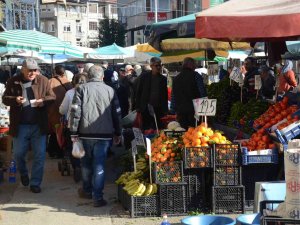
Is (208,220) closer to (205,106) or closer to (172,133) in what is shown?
(205,106)

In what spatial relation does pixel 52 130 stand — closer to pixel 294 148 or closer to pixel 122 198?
pixel 122 198

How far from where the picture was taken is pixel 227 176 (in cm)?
674

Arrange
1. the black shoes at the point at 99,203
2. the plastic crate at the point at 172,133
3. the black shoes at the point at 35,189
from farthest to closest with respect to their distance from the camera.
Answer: the black shoes at the point at 35,189, the plastic crate at the point at 172,133, the black shoes at the point at 99,203

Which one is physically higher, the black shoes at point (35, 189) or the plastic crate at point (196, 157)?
the plastic crate at point (196, 157)

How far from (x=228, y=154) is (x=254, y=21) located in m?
1.86

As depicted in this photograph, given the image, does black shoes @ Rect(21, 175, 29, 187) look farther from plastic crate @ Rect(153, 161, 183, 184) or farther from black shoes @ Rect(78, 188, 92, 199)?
plastic crate @ Rect(153, 161, 183, 184)

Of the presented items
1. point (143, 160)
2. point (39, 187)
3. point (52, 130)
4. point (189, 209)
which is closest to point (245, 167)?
point (189, 209)

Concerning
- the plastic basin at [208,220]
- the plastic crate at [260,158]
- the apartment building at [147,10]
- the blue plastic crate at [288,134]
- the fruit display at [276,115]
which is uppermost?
the apartment building at [147,10]

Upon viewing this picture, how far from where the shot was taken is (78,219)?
6.73m

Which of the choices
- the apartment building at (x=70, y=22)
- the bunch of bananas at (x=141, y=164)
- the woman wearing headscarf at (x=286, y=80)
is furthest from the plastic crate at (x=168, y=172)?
the apartment building at (x=70, y=22)

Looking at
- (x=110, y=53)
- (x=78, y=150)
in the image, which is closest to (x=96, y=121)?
(x=78, y=150)

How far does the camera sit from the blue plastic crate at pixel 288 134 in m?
6.25

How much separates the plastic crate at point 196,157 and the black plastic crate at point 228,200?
373mm

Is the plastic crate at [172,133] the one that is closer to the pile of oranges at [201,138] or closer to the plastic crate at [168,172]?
the pile of oranges at [201,138]
